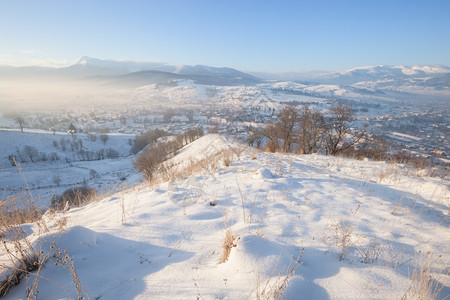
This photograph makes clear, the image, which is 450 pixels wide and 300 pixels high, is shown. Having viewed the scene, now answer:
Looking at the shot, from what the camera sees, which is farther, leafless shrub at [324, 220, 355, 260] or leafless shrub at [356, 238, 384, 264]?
leafless shrub at [324, 220, 355, 260]

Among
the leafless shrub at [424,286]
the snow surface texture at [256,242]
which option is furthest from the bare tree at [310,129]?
the leafless shrub at [424,286]

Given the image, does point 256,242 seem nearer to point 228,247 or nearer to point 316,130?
point 228,247

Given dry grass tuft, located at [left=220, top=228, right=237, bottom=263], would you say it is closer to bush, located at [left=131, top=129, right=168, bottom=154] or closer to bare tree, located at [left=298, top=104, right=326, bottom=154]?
bare tree, located at [left=298, top=104, right=326, bottom=154]

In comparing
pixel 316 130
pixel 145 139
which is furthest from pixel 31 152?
pixel 316 130

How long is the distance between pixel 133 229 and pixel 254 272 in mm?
1910

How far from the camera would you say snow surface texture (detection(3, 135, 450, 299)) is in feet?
5.69

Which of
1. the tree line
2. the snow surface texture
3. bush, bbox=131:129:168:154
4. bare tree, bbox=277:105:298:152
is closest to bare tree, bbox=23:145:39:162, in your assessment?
bush, bbox=131:129:168:154

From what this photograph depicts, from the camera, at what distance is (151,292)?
67.4 inches

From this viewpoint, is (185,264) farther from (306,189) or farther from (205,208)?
(306,189)

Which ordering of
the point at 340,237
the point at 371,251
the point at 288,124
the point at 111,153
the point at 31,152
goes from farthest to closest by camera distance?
the point at 111,153 < the point at 31,152 < the point at 288,124 < the point at 340,237 < the point at 371,251

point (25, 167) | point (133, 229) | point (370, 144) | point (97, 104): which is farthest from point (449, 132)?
point (97, 104)

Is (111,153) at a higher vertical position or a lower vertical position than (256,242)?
lower

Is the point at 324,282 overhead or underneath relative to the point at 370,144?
overhead

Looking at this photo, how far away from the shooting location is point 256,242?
213 centimetres
